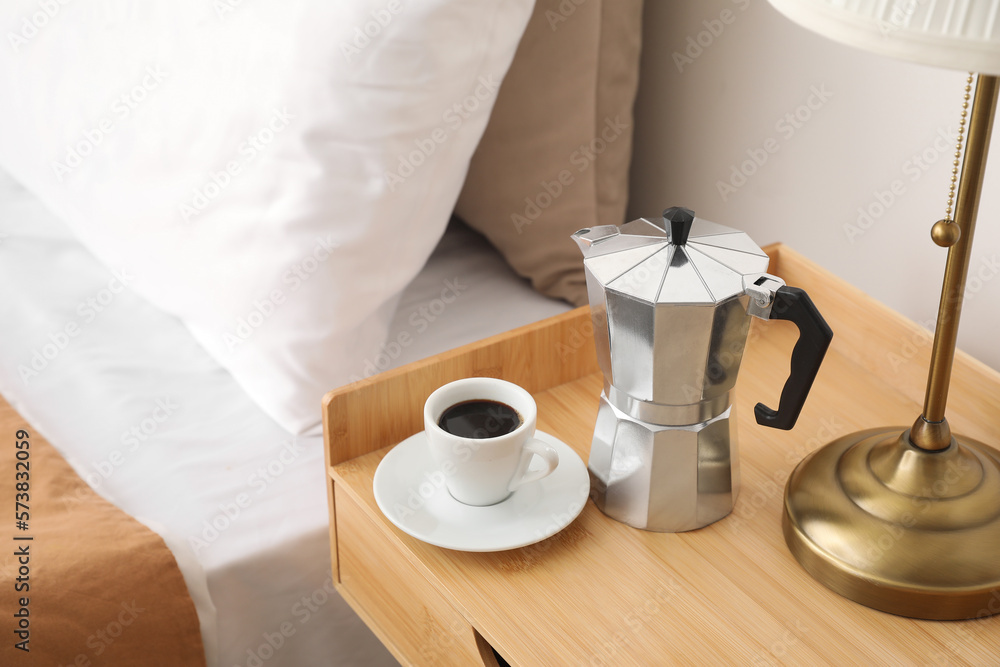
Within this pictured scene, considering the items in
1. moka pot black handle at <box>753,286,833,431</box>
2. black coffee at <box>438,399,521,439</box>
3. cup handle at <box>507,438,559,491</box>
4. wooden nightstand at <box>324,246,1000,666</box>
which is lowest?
wooden nightstand at <box>324,246,1000,666</box>

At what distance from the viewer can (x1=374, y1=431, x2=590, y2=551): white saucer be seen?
2.04 feet

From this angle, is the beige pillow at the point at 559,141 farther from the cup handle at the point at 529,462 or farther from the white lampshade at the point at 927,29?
the white lampshade at the point at 927,29

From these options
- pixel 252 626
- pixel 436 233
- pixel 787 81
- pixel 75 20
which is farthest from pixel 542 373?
pixel 75 20

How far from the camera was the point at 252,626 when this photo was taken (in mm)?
813

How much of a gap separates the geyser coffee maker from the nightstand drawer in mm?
140

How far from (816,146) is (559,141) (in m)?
0.29

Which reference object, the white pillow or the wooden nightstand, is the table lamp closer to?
the wooden nightstand

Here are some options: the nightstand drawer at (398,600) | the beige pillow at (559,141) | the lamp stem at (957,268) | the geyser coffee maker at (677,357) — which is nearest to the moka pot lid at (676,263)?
the geyser coffee maker at (677,357)

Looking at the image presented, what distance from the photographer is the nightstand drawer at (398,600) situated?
622 mm

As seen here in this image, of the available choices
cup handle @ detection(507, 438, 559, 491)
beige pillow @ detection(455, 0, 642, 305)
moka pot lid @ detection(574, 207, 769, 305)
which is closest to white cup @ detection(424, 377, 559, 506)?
cup handle @ detection(507, 438, 559, 491)

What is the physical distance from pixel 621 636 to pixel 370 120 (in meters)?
0.49

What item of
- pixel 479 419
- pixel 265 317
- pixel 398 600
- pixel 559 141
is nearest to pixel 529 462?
pixel 479 419

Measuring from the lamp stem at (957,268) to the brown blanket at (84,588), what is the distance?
1.96 feet

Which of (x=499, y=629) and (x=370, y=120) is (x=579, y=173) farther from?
(x=499, y=629)
